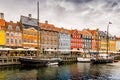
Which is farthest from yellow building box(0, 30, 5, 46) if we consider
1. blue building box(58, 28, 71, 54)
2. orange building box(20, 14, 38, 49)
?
blue building box(58, 28, 71, 54)

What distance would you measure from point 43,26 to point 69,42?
18.9m

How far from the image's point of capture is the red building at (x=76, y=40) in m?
108

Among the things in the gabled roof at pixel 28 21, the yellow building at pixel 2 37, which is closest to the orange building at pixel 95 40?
the gabled roof at pixel 28 21

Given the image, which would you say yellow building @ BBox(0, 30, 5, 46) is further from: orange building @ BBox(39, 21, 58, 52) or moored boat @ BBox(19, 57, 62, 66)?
orange building @ BBox(39, 21, 58, 52)

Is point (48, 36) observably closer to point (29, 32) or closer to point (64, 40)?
point (64, 40)

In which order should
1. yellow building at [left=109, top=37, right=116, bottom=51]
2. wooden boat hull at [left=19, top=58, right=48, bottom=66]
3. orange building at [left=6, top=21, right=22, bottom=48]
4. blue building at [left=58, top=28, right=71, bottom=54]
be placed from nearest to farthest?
wooden boat hull at [left=19, top=58, right=48, bottom=66] < orange building at [left=6, top=21, right=22, bottom=48] < blue building at [left=58, top=28, right=71, bottom=54] < yellow building at [left=109, top=37, right=116, bottom=51]

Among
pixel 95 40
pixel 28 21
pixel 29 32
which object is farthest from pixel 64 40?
pixel 95 40

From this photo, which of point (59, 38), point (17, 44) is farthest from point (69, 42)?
point (17, 44)

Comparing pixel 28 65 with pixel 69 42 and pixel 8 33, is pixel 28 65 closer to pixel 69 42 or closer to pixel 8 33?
pixel 8 33

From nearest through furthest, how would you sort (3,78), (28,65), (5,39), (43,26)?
(3,78)
(28,65)
(5,39)
(43,26)

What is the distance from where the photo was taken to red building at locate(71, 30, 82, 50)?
10806 cm

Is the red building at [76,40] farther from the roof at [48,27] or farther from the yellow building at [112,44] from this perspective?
the yellow building at [112,44]

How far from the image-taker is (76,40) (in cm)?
10988

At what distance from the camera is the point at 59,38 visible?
329ft
